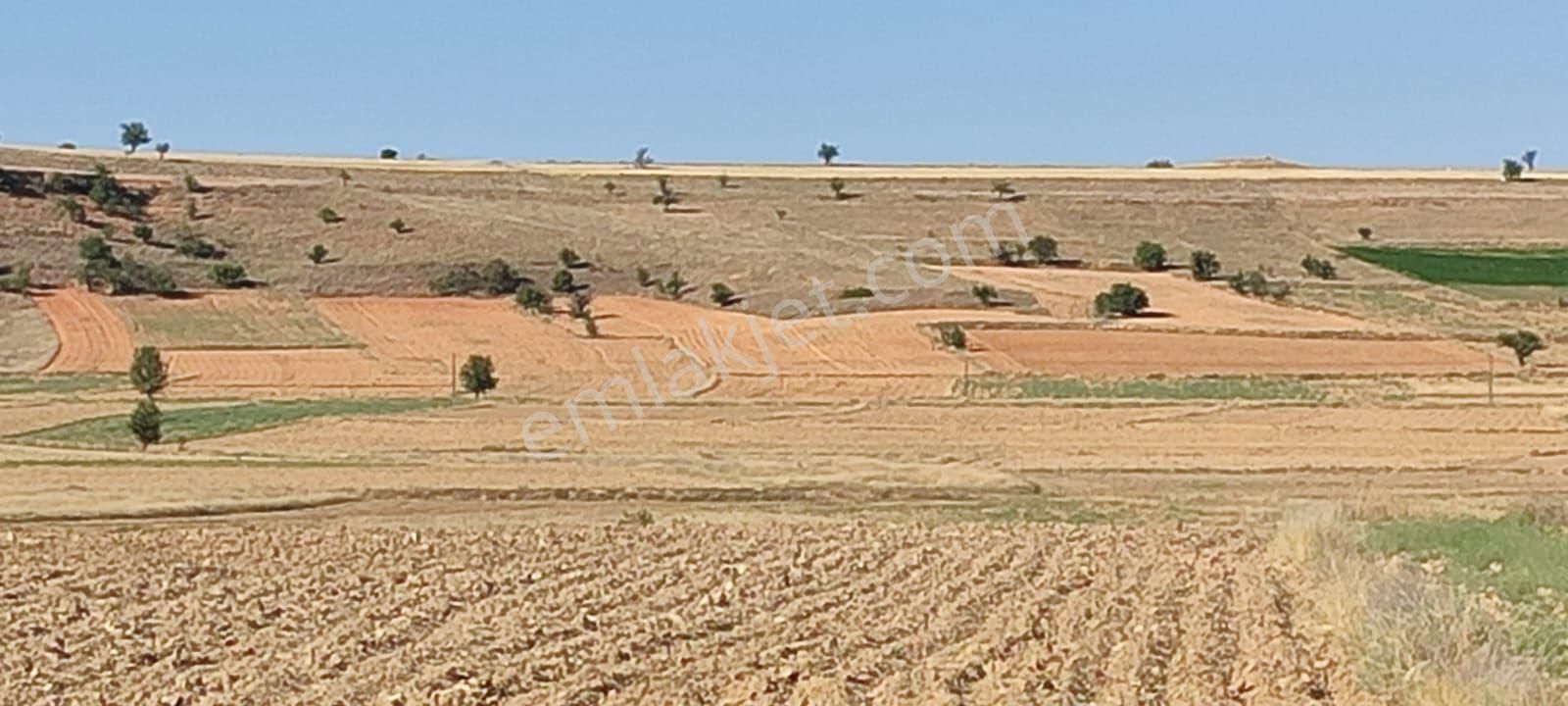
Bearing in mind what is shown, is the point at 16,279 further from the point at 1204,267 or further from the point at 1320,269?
the point at 1320,269

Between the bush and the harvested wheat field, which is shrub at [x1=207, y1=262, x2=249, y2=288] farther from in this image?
the harvested wheat field


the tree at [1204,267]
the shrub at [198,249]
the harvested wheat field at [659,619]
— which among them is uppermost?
the shrub at [198,249]

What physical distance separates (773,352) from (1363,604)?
159 ft

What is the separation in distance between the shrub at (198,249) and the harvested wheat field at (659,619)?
59123 millimetres

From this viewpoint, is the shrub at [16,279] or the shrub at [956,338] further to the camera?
the shrub at [16,279]

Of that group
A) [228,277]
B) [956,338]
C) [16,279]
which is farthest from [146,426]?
[228,277]

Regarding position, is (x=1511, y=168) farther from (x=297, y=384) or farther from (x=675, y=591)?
(x=675, y=591)

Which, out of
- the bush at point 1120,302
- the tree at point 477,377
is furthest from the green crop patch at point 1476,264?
the tree at point 477,377

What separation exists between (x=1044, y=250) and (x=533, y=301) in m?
23.1

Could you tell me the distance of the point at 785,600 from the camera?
20.7 metres

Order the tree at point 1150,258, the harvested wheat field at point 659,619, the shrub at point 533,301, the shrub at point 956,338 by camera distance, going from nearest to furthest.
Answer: the harvested wheat field at point 659,619, the shrub at point 956,338, the shrub at point 533,301, the tree at point 1150,258

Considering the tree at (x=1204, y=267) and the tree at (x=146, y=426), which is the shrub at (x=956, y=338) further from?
the tree at (x=146, y=426)

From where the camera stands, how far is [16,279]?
79.5m

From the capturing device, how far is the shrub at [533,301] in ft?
251
